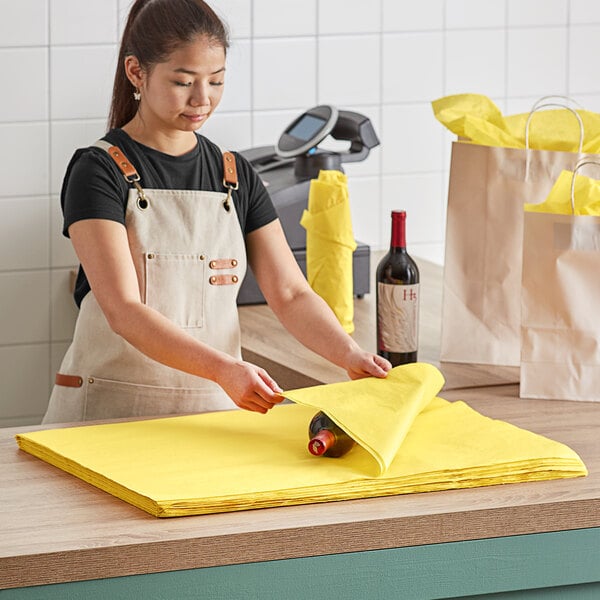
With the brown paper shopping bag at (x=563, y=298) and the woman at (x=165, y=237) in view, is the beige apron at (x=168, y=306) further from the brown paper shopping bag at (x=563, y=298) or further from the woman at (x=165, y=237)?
the brown paper shopping bag at (x=563, y=298)

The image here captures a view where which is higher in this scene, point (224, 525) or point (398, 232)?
point (398, 232)

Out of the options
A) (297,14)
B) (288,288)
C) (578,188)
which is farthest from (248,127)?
(578,188)

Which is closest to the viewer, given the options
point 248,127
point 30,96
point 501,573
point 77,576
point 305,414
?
point 77,576

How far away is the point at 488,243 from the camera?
185 cm

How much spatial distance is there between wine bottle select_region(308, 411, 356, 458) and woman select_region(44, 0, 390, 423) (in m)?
0.22

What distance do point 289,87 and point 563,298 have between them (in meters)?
1.23

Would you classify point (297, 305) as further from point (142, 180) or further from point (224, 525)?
point (224, 525)

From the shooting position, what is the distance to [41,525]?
45.8 inches

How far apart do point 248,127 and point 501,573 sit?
5.45 feet

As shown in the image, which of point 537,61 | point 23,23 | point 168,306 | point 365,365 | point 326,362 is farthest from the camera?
point 537,61

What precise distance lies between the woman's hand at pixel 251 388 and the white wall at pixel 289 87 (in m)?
1.28

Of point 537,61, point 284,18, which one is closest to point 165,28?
point 284,18

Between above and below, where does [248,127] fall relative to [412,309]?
above

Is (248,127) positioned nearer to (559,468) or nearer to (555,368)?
(555,368)
